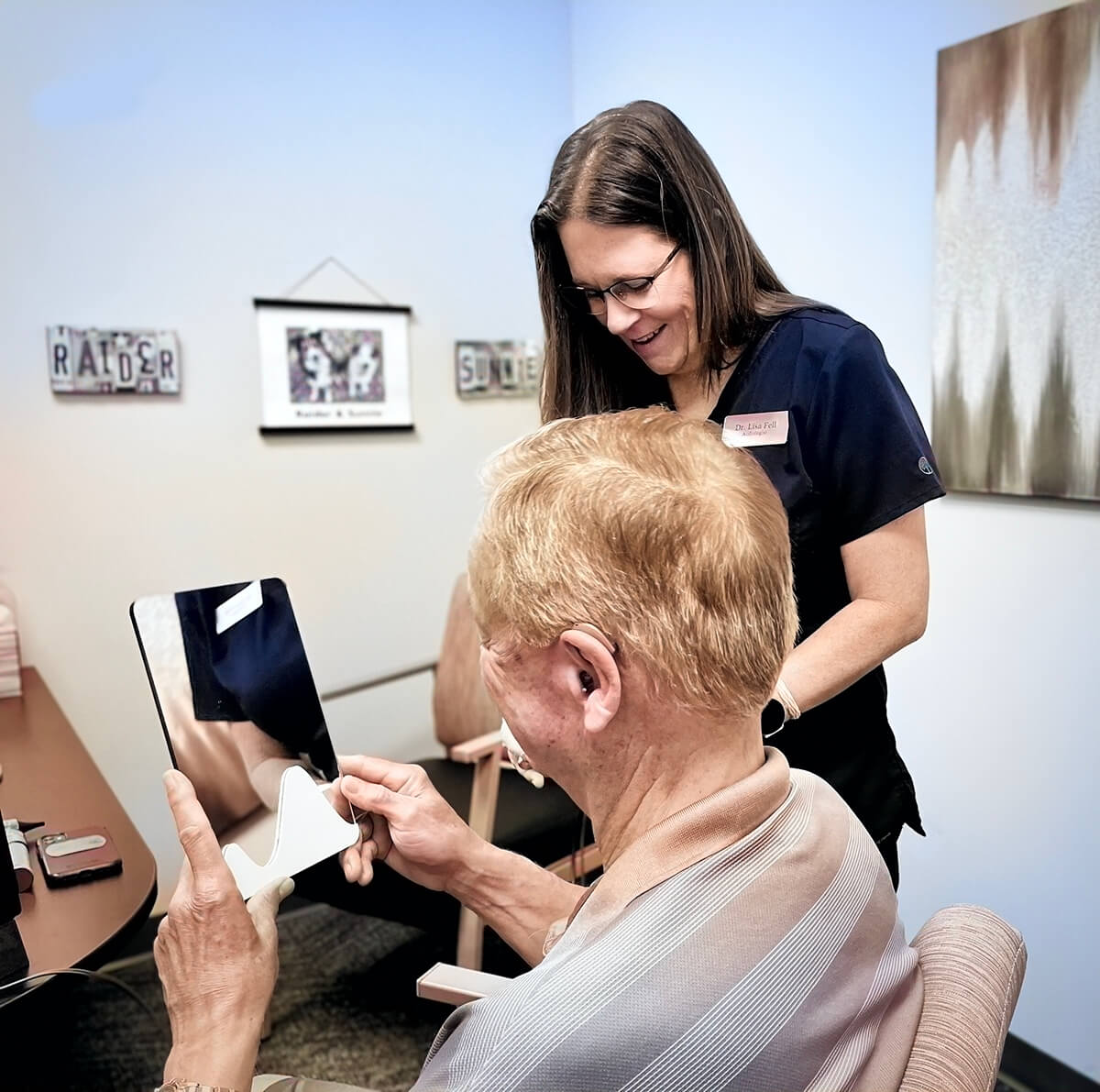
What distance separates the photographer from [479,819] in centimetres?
214

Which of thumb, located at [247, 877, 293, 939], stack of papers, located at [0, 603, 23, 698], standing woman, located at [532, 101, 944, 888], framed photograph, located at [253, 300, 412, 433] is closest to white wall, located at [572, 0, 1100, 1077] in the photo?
standing woman, located at [532, 101, 944, 888]

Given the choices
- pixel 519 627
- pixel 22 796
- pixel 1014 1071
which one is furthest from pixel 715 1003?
pixel 1014 1071

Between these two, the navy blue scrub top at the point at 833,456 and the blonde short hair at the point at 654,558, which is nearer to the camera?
the blonde short hair at the point at 654,558

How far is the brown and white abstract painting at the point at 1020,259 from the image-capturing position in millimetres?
1805

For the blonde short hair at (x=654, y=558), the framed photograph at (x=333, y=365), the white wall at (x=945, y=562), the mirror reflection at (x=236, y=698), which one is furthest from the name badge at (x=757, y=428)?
the framed photograph at (x=333, y=365)

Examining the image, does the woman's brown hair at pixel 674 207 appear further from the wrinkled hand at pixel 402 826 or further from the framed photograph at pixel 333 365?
the framed photograph at pixel 333 365

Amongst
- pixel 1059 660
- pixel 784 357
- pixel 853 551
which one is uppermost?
pixel 784 357

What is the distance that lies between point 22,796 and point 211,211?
156 centimetres

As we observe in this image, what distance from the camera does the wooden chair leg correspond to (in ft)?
7.04

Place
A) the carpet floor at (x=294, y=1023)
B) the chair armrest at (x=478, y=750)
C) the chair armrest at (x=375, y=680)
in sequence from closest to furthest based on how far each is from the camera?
the chair armrest at (x=478, y=750) → the carpet floor at (x=294, y=1023) → the chair armrest at (x=375, y=680)

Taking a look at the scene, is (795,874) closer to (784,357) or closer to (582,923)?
(582,923)

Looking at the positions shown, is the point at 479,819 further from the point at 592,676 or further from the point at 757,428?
the point at 592,676

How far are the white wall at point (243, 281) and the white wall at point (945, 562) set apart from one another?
82 centimetres

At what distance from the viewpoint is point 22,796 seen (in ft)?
5.57
